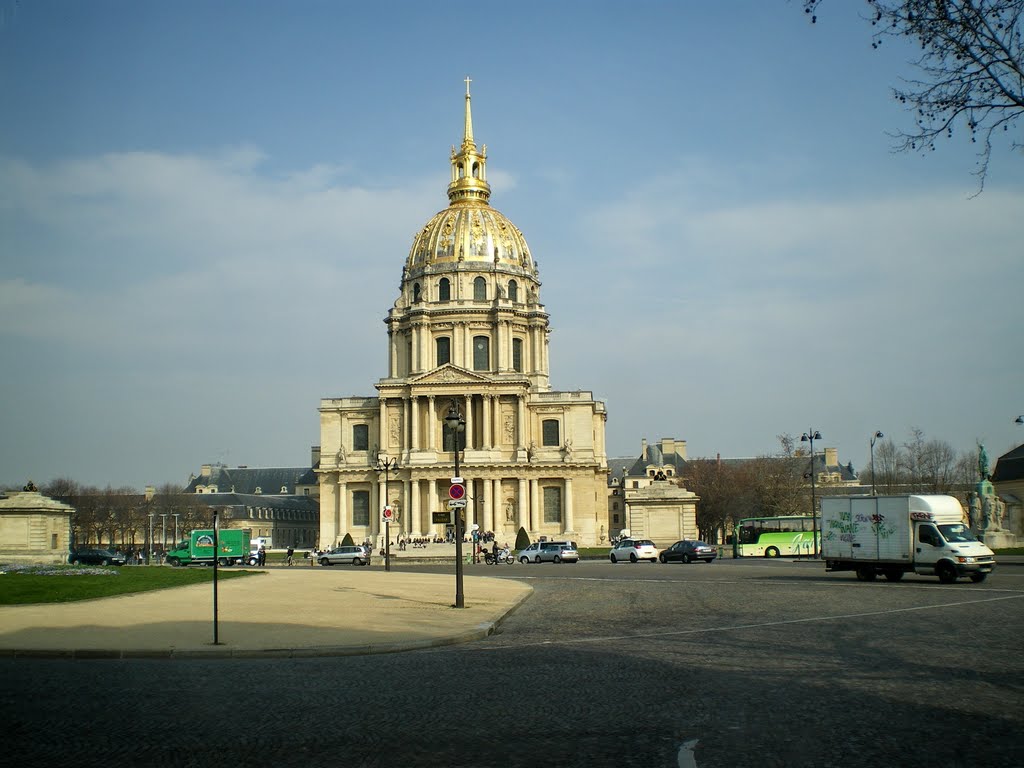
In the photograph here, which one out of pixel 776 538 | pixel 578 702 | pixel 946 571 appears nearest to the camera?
pixel 578 702

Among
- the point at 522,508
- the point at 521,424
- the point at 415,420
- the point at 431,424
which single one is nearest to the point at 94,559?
the point at 415,420

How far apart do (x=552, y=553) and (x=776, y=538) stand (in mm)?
15140

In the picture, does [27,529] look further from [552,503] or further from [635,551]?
[552,503]

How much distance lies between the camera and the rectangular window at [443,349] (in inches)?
4028

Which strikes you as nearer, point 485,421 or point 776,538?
point 776,538

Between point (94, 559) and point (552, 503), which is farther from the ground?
point (552, 503)

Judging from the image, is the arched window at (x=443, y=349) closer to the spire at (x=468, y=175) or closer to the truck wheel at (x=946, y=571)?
the spire at (x=468, y=175)

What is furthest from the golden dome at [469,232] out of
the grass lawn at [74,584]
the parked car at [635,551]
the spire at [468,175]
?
the grass lawn at [74,584]

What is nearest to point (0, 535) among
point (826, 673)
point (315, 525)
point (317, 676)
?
point (317, 676)

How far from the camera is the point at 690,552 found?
187 feet

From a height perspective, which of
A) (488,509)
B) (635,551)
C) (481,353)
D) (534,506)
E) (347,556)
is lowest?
(347,556)

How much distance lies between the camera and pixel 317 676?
1452cm

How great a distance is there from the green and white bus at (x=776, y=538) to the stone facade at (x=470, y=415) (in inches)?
868

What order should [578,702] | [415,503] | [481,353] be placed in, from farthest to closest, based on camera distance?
[481,353]
[415,503]
[578,702]
